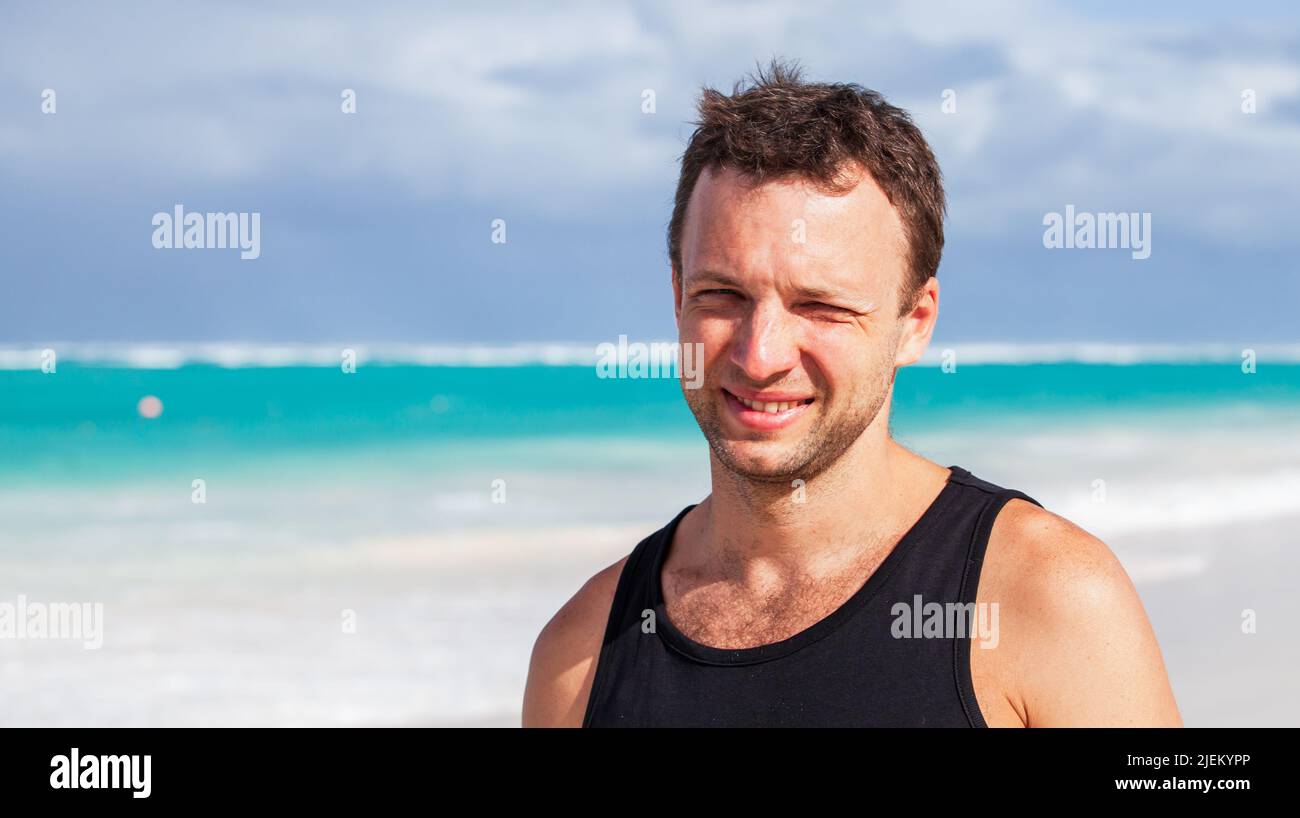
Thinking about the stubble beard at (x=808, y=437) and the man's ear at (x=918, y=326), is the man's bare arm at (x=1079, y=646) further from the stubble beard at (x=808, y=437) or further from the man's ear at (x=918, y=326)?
the man's ear at (x=918, y=326)

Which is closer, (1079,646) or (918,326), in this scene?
(1079,646)

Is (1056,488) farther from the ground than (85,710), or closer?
farther from the ground

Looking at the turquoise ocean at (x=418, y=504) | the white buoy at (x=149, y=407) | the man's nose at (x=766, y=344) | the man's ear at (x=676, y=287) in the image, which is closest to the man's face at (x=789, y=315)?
the man's nose at (x=766, y=344)

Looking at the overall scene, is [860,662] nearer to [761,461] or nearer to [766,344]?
[761,461]

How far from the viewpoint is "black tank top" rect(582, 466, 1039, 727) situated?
2.33m

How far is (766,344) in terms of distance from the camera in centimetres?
251

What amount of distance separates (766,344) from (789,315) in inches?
3.8

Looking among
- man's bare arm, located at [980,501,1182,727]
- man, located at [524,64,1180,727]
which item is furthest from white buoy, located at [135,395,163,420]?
man's bare arm, located at [980,501,1182,727]

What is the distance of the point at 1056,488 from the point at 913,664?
1202cm

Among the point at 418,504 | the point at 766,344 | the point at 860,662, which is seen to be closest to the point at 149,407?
the point at 418,504

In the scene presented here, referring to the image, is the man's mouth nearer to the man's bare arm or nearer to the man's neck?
the man's neck

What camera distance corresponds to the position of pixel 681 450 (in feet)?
56.1
